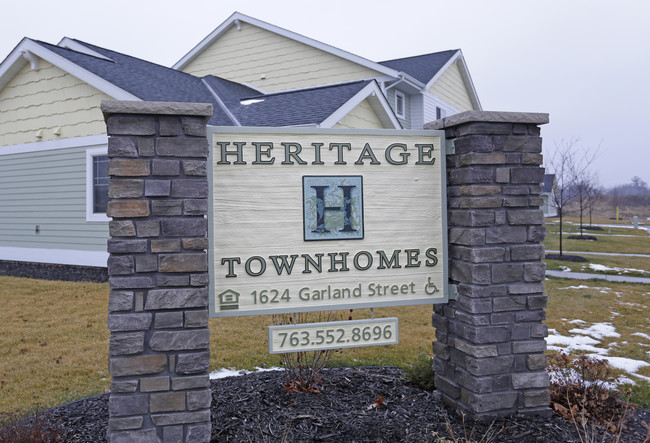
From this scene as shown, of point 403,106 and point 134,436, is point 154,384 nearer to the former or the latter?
point 134,436

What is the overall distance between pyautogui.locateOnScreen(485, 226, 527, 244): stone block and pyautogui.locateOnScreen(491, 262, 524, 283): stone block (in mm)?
189

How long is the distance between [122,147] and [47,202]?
403 inches

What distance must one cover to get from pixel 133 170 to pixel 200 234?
24.5 inches

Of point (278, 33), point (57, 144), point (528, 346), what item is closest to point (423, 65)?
point (278, 33)

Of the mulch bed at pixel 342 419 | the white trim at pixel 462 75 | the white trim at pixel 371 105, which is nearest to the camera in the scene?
the mulch bed at pixel 342 419

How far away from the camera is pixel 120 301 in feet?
11.0

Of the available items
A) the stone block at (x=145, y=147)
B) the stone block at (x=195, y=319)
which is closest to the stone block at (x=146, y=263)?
the stone block at (x=195, y=319)

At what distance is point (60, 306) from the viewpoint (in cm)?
890

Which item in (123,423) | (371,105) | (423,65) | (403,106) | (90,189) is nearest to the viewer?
(123,423)

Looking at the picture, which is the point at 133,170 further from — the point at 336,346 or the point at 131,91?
the point at 131,91

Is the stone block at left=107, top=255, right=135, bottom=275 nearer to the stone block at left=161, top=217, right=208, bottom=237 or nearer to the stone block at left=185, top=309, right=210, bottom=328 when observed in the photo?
the stone block at left=161, top=217, right=208, bottom=237

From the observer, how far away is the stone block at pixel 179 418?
3373 millimetres

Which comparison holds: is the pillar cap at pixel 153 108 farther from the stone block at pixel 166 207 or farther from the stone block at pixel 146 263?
the stone block at pixel 146 263

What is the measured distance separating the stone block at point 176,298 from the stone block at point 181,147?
36.9 inches
